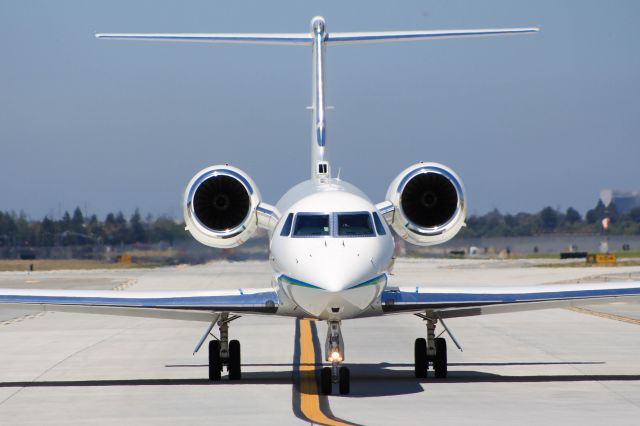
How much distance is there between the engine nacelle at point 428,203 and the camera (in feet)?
60.9

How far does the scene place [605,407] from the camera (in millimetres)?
14727

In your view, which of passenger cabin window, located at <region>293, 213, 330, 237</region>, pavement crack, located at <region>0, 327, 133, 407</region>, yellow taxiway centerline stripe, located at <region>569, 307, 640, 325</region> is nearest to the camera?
passenger cabin window, located at <region>293, 213, 330, 237</region>

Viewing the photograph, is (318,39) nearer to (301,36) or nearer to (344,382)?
(301,36)

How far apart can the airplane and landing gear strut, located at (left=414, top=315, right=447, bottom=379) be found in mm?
20

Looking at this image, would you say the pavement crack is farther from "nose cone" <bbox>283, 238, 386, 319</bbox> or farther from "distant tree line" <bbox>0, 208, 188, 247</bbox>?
"distant tree line" <bbox>0, 208, 188, 247</bbox>

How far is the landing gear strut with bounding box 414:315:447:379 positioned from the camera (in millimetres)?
18297

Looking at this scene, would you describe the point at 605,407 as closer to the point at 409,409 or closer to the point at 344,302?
the point at 409,409

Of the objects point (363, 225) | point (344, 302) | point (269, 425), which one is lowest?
point (269, 425)

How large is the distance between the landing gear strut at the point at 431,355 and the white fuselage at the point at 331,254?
243 cm

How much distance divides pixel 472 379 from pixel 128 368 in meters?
6.11

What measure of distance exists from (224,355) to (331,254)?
3.69 meters

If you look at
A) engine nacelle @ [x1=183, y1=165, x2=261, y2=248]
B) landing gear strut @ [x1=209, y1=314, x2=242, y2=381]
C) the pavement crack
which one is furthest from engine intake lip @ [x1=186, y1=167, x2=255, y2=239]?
the pavement crack

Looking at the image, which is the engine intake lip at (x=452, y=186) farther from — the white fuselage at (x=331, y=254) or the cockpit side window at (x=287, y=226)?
the cockpit side window at (x=287, y=226)

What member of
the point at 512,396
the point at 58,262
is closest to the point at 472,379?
the point at 512,396
